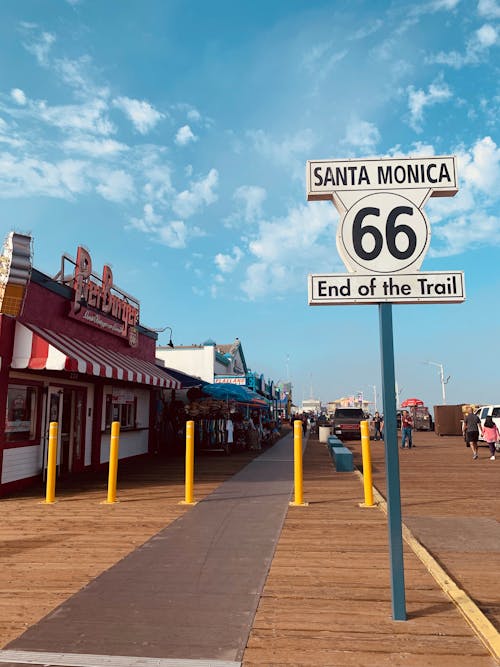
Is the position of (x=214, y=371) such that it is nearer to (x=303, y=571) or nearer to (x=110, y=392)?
(x=110, y=392)

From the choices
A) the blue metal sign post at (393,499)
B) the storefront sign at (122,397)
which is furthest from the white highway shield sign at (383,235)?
the storefront sign at (122,397)

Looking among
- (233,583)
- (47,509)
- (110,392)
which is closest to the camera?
(233,583)

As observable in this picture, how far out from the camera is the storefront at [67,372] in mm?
9750

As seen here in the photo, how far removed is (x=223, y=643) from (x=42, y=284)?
925 cm

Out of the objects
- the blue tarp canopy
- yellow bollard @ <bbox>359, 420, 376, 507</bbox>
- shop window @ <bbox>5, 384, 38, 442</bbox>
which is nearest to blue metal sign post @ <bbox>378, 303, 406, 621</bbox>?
yellow bollard @ <bbox>359, 420, 376, 507</bbox>

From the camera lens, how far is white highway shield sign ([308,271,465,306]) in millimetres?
4148

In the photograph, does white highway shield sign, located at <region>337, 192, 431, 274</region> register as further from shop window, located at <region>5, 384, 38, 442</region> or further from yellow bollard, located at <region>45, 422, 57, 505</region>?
shop window, located at <region>5, 384, 38, 442</region>

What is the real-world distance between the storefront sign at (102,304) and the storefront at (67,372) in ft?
0.08

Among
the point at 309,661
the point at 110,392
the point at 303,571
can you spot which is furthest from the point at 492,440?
the point at 309,661

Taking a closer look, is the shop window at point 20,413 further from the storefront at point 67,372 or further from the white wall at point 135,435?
the white wall at point 135,435

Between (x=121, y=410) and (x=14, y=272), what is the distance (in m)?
8.05

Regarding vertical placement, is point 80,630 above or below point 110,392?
below

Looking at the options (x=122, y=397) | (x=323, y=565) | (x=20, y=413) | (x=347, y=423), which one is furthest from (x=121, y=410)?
(x=347, y=423)

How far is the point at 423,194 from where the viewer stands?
14.2 feet
